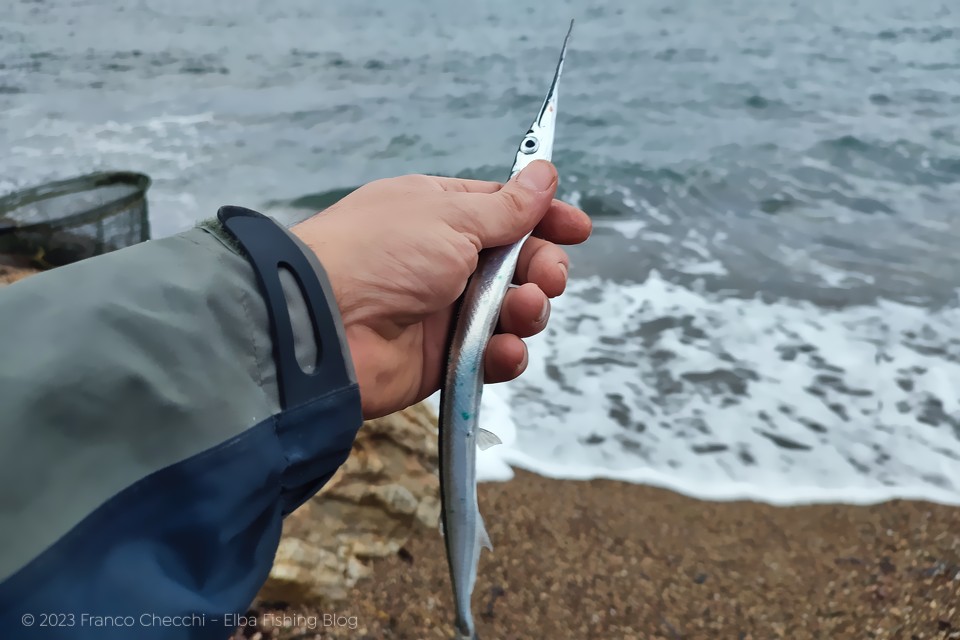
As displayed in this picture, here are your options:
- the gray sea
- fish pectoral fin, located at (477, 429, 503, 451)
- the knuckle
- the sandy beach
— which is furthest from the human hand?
the gray sea

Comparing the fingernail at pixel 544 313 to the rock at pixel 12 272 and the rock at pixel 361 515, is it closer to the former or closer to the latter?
the rock at pixel 361 515

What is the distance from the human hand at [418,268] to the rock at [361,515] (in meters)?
0.98

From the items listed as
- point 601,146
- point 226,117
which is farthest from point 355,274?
point 226,117

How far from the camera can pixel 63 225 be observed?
554 centimetres

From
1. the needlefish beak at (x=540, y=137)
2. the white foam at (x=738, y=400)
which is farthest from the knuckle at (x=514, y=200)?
the white foam at (x=738, y=400)

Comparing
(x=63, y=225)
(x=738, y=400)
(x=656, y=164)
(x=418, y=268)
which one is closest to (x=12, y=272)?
(x=63, y=225)

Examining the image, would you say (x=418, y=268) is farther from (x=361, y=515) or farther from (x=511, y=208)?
(x=361, y=515)

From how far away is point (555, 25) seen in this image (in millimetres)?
18953

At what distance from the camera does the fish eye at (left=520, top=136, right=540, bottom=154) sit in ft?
8.62

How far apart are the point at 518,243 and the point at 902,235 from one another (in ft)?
24.1

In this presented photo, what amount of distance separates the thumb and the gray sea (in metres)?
2.34

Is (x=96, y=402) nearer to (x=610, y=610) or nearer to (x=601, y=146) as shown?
(x=610, y=610)

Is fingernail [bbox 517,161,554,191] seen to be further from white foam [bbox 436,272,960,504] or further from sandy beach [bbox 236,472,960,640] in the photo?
white foam [bbox 436,272,960,504]

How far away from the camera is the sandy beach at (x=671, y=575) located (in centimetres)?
322
